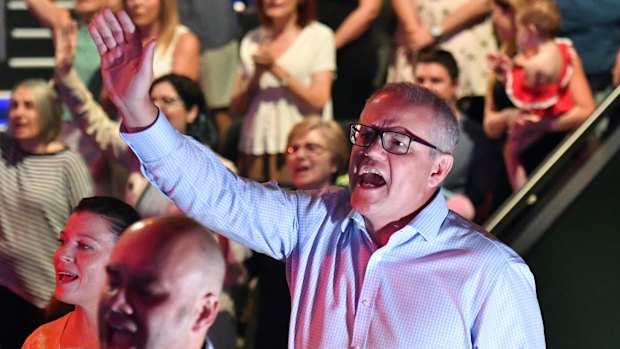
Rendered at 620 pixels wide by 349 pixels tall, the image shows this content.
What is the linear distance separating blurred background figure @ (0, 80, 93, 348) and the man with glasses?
6.63 feet

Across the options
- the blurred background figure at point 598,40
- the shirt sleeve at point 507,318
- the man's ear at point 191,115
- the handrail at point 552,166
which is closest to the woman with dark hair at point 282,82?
Answer: the man's ear at point 191,115

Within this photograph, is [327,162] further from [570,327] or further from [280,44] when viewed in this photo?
[570,327]

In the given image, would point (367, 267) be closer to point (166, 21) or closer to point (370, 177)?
point (370, 177)

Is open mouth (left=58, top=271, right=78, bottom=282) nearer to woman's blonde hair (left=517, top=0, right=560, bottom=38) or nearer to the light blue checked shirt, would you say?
the light blue checked shirt

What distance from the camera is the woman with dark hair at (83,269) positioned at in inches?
120

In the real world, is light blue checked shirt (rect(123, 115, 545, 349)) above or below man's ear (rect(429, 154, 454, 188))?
below

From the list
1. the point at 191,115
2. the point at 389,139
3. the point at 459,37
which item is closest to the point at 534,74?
the point at 459,37

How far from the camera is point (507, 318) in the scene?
8.93 feet

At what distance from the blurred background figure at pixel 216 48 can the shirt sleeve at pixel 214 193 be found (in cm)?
271

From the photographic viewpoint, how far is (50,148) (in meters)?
4.97

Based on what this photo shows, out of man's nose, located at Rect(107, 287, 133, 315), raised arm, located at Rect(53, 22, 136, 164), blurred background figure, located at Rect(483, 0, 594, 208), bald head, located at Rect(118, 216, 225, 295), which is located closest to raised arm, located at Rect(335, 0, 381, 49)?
blurred background figure, located at Rect(483, 0, 594, 208)

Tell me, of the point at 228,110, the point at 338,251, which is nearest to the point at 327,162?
the point at 228,110

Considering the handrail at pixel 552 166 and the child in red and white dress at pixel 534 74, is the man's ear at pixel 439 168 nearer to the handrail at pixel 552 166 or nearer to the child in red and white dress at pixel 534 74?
the handrail at pixel 552 166

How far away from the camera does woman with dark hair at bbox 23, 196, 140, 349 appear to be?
3037 millimetres
